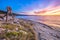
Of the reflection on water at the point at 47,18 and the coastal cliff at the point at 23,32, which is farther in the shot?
the reflection on water at the point at 47,18

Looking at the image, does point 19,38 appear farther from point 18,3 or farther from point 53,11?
point 53,11

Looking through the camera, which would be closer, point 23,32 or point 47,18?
point 23,32

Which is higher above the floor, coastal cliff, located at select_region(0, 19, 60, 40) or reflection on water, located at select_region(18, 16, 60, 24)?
reflection on water, located at select_region(18, 16, 60, 24)

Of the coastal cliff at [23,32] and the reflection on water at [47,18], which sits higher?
the reflection on water at [47,18]

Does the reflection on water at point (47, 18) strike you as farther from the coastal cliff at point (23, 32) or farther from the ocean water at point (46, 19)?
the coastal cliff at point (23, 32)

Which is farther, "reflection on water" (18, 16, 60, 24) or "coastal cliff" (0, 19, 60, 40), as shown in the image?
"reflection on water" (18, 16, 60, 24)

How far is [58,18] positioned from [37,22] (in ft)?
2.96

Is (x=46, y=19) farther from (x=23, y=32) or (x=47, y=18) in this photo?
(x=23, y=32)

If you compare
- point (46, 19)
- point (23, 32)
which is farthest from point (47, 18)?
point (23, 32)

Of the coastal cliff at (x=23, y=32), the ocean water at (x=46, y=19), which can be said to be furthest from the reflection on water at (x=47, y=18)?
the coastal cliff at (x=23, y=32)

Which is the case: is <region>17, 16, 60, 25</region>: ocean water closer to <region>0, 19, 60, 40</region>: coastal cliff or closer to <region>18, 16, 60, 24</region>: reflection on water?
<region>18, 16, 60, 24</region>: reflection on water

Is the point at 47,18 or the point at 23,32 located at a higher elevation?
the point at 47,18

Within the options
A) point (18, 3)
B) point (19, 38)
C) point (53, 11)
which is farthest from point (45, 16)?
point (19, 38)

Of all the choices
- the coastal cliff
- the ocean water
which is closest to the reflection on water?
the ocean water
